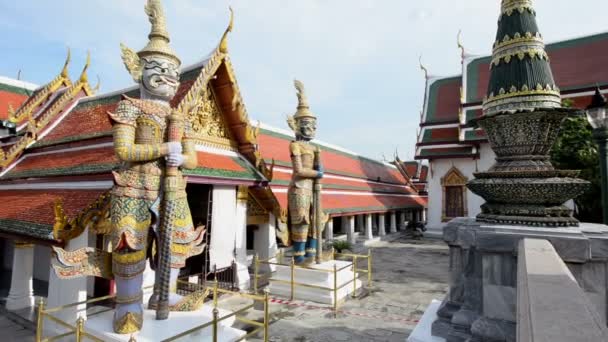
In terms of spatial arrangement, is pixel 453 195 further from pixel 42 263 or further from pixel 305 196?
pixel 42 263

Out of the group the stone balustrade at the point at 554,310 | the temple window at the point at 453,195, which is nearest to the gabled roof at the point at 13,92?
the stone balustrade at the point at 554,310

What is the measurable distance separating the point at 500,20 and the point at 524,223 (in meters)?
2.81

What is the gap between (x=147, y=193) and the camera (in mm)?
4312

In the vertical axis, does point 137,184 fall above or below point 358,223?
above

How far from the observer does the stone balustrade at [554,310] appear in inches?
53.6

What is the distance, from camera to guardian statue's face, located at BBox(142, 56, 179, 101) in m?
4.53

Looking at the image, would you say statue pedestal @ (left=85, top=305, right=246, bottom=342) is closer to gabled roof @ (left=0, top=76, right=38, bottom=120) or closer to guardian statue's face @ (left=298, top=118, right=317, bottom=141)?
guardian statue's face @ (left=298, top=118, right=317, bottom=141)

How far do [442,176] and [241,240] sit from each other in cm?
1585

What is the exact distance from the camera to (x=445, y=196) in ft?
67.2

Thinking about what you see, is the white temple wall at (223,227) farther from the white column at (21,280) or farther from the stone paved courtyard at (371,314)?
the white column at (21,280)

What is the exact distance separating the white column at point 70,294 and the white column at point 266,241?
517 cm

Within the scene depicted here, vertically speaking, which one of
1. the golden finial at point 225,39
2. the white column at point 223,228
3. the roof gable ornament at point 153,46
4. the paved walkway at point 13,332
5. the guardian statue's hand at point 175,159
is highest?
the golden finial at point 225,39

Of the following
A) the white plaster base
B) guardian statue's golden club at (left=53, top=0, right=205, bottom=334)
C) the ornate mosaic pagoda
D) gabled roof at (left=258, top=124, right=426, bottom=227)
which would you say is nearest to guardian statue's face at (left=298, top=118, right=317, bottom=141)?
gabled roof at (left=258, top=124, right=426, bottom=227)

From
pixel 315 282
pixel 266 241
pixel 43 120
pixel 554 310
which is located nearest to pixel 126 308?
pixel 554 310
